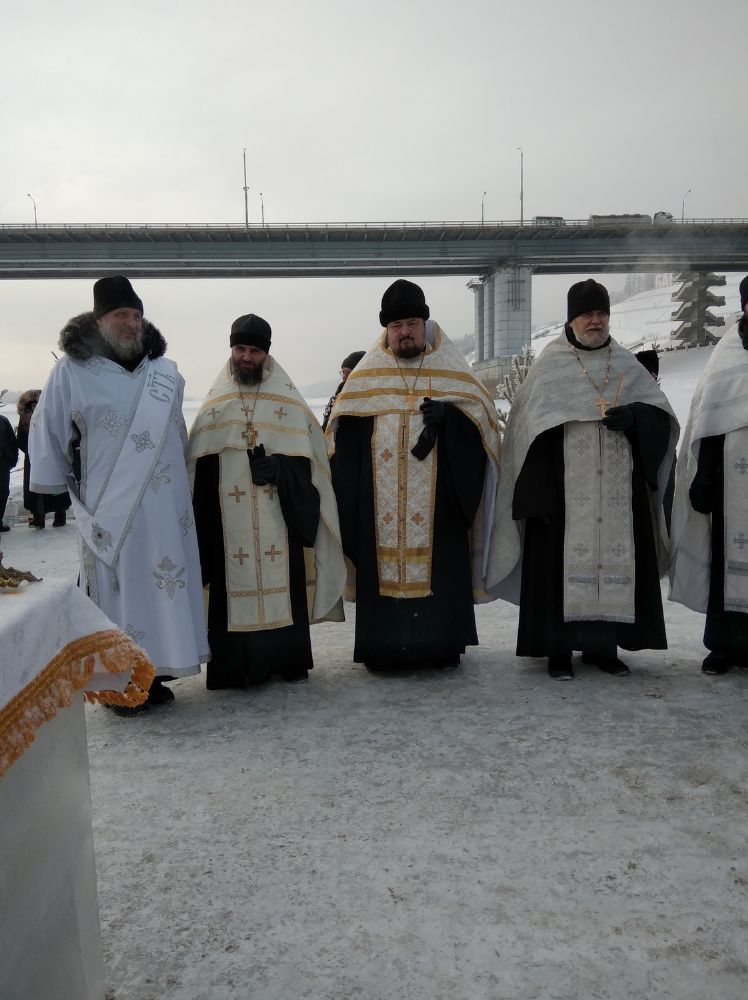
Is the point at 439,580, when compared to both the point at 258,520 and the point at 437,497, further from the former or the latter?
the point at 258,520

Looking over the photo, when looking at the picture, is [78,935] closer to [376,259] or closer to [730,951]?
[730,951]

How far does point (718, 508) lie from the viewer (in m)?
4.08

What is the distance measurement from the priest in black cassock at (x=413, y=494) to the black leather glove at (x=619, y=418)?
0.62m

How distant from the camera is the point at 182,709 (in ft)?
12.4

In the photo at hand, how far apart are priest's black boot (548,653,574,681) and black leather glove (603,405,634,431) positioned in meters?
1.22

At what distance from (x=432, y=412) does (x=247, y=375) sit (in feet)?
3.29

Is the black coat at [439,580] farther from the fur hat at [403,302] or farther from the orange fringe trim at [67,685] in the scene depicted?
the orange fringe trim at [67,685]

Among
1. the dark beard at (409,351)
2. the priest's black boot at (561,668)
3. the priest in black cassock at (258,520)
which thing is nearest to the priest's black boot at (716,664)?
the priest's black boot at (561,668)

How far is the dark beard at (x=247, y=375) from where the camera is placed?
4.12 metres

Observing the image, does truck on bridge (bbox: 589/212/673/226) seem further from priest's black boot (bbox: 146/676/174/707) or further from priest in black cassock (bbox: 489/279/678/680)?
priest's black boot (bbox: 146/676/174/707)

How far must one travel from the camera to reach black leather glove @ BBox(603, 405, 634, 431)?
391cm

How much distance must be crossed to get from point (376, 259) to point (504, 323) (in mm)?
6758

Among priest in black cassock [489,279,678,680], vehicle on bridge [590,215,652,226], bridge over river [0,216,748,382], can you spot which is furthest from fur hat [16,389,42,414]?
vehicle on bridge [590,215,652,226]

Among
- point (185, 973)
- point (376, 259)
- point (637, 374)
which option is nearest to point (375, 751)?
point (185, 973)
